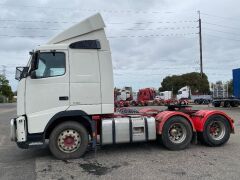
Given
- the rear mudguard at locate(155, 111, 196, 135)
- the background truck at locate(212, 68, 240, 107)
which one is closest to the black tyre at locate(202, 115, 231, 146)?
the rear mudguard at locate(155, 111, 196, 135)

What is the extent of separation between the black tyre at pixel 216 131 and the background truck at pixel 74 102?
93 cm

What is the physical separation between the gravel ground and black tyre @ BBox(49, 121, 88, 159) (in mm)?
202

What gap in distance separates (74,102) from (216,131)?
4462 mm

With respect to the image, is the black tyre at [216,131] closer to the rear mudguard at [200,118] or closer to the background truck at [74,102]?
the rear mudguard at [200,118]

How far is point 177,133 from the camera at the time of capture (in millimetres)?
9359

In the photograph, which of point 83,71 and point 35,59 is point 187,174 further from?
point 35,59

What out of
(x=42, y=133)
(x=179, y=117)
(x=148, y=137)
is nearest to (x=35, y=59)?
(x=42, y=133)

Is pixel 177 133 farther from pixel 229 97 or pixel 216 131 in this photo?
pixel 229 97

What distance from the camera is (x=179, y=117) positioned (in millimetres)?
9336

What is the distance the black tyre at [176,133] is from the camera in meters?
9.10

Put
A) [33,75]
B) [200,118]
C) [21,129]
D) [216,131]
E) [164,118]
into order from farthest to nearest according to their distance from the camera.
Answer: [216,131]
[200,118]
[164,118]
[33,75]
[21,129]

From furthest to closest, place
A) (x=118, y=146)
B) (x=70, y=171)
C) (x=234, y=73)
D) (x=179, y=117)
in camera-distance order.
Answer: (x=234, y=73) → (x=118, y=146) → (x=179, y=117) → (x=70, y=171)

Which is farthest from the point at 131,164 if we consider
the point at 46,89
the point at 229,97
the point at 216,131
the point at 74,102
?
the point at 229,97

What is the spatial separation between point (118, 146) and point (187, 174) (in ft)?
12.2
